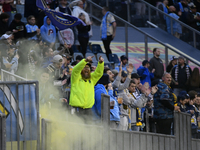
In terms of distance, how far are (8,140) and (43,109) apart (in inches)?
67.3

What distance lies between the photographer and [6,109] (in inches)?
233

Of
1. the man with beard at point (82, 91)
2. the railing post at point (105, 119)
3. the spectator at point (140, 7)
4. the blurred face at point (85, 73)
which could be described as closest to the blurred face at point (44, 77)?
the man with beard at point (82, 91)

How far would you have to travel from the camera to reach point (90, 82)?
8.00m

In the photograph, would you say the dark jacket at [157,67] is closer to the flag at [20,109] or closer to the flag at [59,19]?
the flag at [59,19]

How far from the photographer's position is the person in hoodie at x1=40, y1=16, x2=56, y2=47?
1187 cm

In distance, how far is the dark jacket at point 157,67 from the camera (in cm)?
1286

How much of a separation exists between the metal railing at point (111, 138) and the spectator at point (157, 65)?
431 centimetres

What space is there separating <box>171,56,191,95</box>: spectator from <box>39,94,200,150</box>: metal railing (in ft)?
14.6

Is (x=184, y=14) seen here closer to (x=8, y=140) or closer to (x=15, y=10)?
(x=15, y=10)

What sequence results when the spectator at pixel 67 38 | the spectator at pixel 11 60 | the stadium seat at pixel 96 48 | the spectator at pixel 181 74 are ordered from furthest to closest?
the stadium seat at pixel 96 48 < the spectator at pixel 181 74 < the spectator at pixel 67 38 < the spectator at pixel 11 60

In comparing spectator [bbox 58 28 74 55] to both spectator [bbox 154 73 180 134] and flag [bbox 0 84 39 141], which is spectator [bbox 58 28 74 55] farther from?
flag [bbox 0 84 39 141]

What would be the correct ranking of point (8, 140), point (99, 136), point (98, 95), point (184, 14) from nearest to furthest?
1. point (8, 140)
2. point (99, 136)
3. point (98, 95)
4. point (184, 14)

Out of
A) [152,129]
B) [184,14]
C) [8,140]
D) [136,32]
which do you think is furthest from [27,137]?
[184,14]

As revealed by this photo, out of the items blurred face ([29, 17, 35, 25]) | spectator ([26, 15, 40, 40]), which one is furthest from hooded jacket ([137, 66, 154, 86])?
blurred face ([29, 17, 35, 25])
